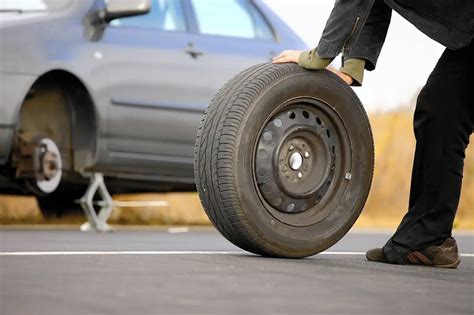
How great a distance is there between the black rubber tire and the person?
12 cm

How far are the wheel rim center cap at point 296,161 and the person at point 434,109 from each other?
35cm

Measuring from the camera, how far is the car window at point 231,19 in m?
8.73

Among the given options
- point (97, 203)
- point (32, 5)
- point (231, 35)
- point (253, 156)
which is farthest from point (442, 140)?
point (231, 35)

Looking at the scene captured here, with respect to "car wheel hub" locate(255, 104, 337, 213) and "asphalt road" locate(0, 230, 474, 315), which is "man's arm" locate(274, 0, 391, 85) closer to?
"car wheel hub" locate(255, 104, 337, 213)

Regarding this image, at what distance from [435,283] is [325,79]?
119cm

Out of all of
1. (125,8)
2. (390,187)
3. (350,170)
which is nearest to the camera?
(350,170)

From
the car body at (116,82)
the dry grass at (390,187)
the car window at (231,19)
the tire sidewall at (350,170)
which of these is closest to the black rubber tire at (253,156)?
the tire sidewall at (350,170)

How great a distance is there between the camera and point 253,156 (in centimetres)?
471

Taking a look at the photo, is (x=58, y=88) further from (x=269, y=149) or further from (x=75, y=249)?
(x=269, y=149)

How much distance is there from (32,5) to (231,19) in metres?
1.52

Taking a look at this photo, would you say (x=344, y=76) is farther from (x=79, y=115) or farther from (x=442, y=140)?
(x=79, y=115)

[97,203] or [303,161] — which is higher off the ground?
[303,161]

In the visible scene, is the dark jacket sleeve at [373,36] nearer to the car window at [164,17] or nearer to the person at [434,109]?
the person at [434,109]

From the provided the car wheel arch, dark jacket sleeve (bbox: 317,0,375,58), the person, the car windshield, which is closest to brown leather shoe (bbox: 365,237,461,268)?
the person
